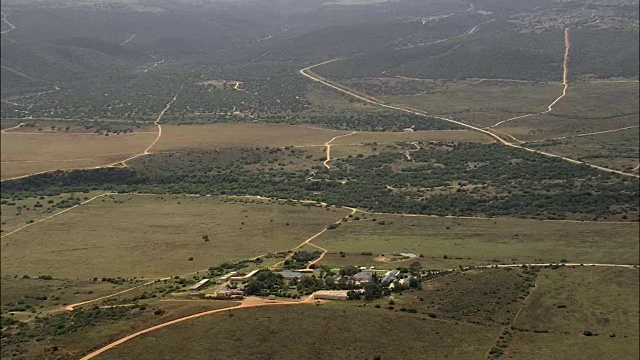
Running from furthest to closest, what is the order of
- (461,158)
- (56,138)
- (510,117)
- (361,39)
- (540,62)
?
(361,39), (540,62), (510,117), (56,138), (461,158)

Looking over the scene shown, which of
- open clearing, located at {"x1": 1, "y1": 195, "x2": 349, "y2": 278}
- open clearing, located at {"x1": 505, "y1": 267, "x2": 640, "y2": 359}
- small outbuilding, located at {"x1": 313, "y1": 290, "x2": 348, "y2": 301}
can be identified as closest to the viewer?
open clearing, located at {"x1": 505, "y1": 267, "x2": 640, "y2": 359}

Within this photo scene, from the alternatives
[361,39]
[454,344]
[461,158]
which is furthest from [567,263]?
[361,39]

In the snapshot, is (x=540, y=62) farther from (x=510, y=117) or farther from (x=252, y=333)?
(x=252, y=333)

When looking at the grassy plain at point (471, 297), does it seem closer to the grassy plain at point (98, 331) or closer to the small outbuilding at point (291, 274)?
the small outbuilding at point (291, 274)

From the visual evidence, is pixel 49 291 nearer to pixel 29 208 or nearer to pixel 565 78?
pixel 29 208

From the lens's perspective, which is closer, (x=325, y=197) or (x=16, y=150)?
(x=325, y=197)

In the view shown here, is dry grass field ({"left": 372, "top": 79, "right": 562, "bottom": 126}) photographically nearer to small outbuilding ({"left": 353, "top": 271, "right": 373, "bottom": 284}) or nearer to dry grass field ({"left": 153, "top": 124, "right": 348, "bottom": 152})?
dry grass field ({"left": 153, "top": 124, "right": 348, "bottom": 152})

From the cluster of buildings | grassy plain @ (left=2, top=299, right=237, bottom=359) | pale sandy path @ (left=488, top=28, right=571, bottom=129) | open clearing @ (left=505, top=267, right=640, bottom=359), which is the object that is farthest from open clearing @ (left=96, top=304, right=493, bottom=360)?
pale sandy path @ (left=488, top=28, right=571, bottom=129)
